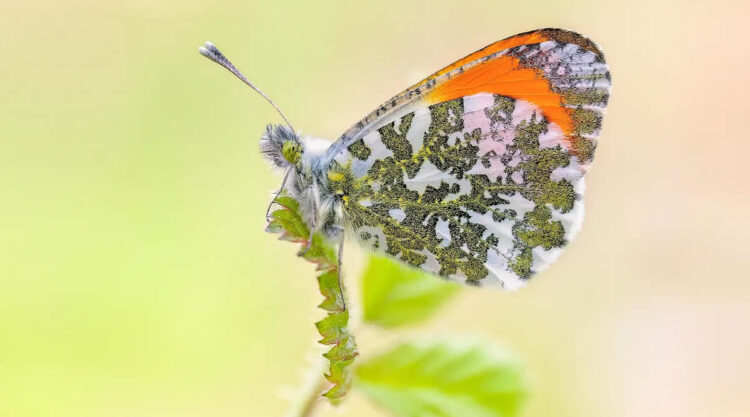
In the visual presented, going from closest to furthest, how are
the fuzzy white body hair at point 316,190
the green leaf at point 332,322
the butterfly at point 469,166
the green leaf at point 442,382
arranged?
the green leaf at point 332,322, the green leaf at point 442,382, the fuzzy white body hair at point 316,190, the butterfly at point 469,166

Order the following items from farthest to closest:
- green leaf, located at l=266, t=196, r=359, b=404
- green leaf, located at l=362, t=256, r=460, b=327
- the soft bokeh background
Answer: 1. the soft bokeh background
2. green leaf, located at l=362, t=256, r=460, b=327
3. green leaf, located at l=266, t=196, r=359, b=404

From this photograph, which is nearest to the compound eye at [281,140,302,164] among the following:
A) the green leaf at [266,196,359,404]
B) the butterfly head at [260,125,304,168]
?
the butterfly head at [260,125,304,168]

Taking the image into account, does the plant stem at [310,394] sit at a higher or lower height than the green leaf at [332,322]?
lower

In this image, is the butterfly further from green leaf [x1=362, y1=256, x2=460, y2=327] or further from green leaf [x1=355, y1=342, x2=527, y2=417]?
green leaf [x1=355, y1=342, x2=527, y2=417]

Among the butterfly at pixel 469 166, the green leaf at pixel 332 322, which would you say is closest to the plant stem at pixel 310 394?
the green leaf at pixel 332 322

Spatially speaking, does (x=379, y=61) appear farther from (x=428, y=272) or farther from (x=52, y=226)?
(x=428, y=272)

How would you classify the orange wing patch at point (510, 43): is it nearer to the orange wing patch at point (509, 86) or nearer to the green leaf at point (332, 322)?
the orange wing patch at point (509, 86)

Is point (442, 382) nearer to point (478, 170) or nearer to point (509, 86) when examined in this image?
point (478, 170)
